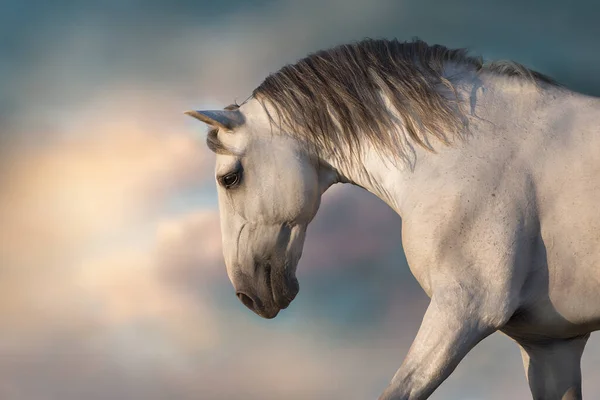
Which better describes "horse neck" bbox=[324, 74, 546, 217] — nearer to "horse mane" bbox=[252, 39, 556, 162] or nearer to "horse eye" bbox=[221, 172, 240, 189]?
"horse mane" bbox=[252, 39, 556, 162]

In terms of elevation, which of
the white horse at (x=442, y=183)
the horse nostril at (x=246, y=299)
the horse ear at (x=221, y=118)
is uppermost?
the horse ear at (x=221, y=118)

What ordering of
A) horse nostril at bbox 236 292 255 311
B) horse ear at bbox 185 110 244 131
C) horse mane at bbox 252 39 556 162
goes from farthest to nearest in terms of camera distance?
1. horse nostril at bbox 236 292 255 311
2. horse ear at bbox 185 110 244 131
3. horse mane at bbox 252 39 556 162

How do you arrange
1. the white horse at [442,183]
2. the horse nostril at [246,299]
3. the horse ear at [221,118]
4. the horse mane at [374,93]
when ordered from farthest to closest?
the horse nostril at [246,299] < the horse ear at [221,118] < the horse mane at [374,93] < the white horse at [442,183]

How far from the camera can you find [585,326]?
4375 mm

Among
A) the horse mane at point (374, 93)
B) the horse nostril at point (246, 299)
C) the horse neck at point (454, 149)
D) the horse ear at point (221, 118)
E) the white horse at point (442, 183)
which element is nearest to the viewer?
the white horse at point (442, 183)

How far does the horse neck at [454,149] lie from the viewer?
168 inches

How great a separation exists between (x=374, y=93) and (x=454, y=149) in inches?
21.9

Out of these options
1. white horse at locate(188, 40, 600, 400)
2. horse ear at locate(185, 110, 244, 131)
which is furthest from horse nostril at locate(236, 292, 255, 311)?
horse ear at locate(185, 110, 244, 131)

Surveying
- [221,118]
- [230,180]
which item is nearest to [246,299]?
[230,180]

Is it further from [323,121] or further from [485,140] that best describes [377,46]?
[485,140]

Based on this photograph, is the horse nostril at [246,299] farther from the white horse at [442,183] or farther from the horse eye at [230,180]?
the horse eye at [230,180]

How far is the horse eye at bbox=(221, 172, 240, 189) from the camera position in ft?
15.9

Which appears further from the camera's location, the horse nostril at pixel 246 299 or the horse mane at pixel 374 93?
the horse nostril at pixel 246 299

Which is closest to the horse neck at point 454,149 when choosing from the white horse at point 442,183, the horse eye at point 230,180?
the white horse at point 442,183
